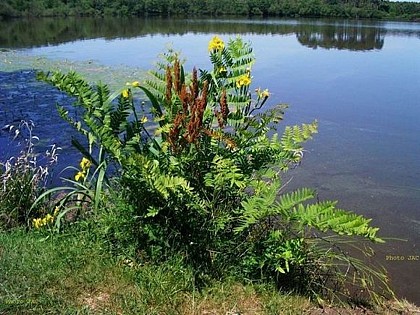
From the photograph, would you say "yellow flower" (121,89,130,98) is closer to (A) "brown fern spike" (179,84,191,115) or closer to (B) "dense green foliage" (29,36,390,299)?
(B) "dense green foliage" (29,36,390,299)

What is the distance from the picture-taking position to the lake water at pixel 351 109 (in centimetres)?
558

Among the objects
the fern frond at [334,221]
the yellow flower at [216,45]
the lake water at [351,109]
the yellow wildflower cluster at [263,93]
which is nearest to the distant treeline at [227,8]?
the lake water at [351,109]

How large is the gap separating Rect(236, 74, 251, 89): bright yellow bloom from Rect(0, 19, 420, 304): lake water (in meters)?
2.26

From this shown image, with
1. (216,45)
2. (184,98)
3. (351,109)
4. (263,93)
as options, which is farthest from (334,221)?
(351,109)

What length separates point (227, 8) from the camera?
210ft

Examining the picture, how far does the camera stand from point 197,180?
2.92m

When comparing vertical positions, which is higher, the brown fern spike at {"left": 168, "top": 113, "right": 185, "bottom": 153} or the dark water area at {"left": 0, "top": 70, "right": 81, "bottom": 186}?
the brown fern spike at {"left": 168, "top": 113, "right": 185, "bottom": 153}

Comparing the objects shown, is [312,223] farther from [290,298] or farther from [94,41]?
[94,41]

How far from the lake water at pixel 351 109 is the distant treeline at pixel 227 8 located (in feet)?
80.8

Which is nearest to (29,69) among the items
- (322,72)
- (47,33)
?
(322,72)

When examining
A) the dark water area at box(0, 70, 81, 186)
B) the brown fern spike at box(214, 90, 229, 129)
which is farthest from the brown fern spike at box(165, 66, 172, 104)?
the dark water area at box(0, 70, 81, 186)

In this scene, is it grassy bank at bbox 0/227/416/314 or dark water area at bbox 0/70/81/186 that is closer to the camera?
grassy bank at bbox 0/227/416/314

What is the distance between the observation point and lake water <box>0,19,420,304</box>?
5582 mm

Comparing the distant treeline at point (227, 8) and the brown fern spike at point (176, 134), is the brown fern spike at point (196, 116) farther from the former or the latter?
the distant treeline at point (227, 8)
